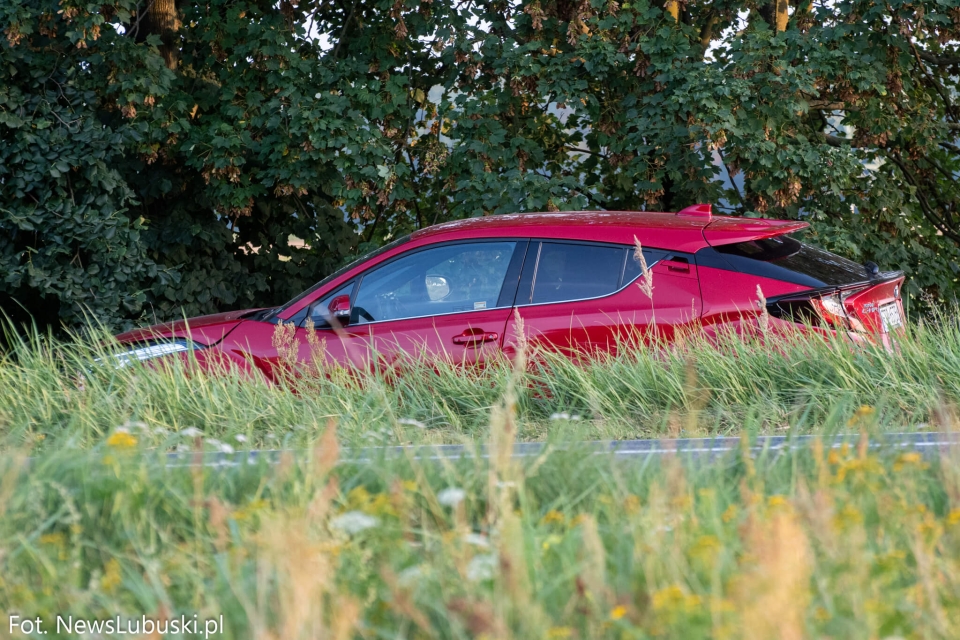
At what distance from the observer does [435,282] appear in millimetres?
6098

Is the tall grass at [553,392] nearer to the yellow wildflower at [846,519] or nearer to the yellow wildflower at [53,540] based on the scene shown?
the yellow wildflower at [53,540]

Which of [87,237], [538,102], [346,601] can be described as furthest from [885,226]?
[346,601]

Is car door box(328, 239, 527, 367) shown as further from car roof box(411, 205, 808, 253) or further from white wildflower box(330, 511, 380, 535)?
white wildflower box(330, 511, 380, 535)

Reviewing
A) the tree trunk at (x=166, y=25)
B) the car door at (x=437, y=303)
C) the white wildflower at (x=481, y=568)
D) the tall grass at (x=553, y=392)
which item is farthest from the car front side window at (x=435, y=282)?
the tree trunk at (x=166, y=25)

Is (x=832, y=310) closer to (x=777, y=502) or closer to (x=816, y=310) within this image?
(x=816, y=310)

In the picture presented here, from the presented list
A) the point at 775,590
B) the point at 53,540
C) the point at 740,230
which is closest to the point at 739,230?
the point at 740,230

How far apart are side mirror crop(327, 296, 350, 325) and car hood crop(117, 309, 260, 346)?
2.14ft

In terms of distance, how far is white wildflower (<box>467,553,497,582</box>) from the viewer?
8.07 ft

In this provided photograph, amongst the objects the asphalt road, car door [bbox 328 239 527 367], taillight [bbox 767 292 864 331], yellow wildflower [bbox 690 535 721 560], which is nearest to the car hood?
car door [bbox 328 239 527 367]

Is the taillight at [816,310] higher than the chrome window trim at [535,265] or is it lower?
lower

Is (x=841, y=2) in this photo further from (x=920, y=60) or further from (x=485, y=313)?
(x=485, y=313)

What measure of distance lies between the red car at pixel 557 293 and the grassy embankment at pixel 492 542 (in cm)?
149

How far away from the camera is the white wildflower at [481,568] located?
→ 2.46 metres

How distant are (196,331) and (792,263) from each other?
3534 millimetres
